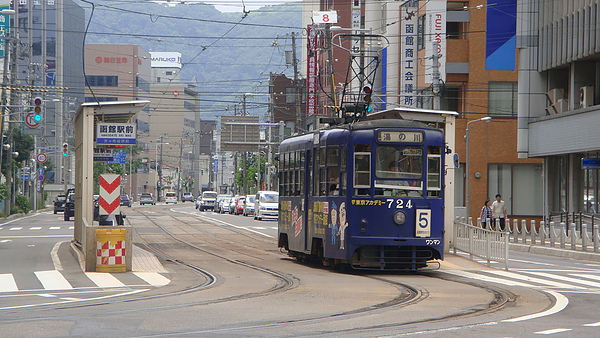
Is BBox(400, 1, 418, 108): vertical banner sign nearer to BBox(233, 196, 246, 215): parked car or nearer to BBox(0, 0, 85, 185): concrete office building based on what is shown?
BBox(233, 196, 246, 215): parked car

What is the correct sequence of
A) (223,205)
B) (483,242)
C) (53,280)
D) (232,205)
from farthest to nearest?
1. (223,205)
2. (232,205)
3. (483,242)
4. (53,280)

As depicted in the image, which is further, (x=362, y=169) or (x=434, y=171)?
(x=434, y=171)

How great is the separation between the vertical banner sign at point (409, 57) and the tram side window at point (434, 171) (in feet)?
108

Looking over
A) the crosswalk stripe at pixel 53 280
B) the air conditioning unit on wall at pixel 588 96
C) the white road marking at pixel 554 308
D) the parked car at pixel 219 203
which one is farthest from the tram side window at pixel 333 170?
the parked car at pixel 219 203

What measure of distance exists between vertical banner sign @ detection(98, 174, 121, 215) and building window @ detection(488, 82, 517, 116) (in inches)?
1262

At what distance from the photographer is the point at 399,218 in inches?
695

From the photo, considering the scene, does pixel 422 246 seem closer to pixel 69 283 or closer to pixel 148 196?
pixel 69 283

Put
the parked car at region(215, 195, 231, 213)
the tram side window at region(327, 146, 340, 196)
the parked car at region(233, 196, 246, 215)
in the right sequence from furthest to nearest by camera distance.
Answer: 1. the parked car at region(215, 195, 231, 213)
2. the parked car at region(233, 196, 246, 215)
3. the tram side window at region(327, 146, 340, 196)

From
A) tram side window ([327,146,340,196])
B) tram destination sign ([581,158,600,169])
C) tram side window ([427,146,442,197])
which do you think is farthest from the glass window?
tram destination sign ([581,158,600,169])

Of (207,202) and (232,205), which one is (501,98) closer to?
(232,205)

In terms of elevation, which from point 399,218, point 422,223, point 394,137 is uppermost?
point 394,137

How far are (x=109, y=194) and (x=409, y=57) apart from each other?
3511cm

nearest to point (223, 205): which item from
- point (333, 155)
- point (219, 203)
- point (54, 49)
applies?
point (219, 203)

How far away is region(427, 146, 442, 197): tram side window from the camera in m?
18.0
